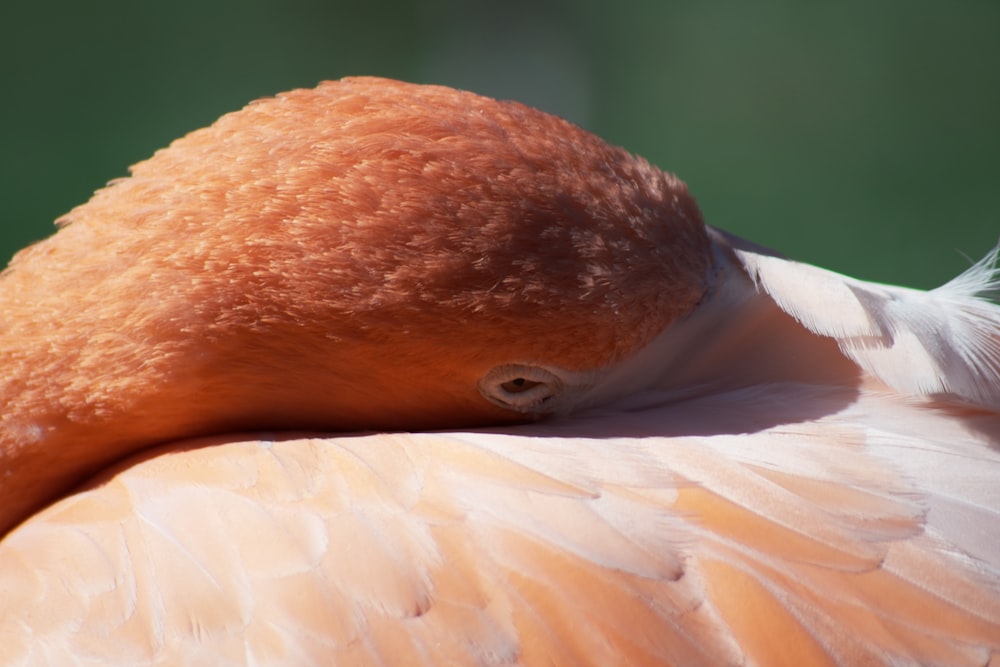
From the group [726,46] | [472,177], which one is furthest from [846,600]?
[726,46]

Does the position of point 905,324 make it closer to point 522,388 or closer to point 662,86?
point 522,388

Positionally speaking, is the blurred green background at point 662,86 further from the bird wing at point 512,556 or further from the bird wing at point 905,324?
the bird wing at point 512,556

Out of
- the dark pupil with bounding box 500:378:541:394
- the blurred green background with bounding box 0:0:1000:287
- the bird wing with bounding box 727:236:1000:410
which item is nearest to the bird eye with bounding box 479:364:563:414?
the dark pupil with bounding box 500:378:541:394

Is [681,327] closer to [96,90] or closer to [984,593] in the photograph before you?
[984,593]

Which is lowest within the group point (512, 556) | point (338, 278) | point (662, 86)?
point (512, 556)

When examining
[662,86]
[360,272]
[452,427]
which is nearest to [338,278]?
[360,272]

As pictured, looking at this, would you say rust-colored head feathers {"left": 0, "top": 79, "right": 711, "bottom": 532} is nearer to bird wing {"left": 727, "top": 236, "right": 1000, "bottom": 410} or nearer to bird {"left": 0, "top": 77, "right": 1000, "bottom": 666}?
bird {"left": 0, "top": 77, "right": 1000, "bottom": 666}
